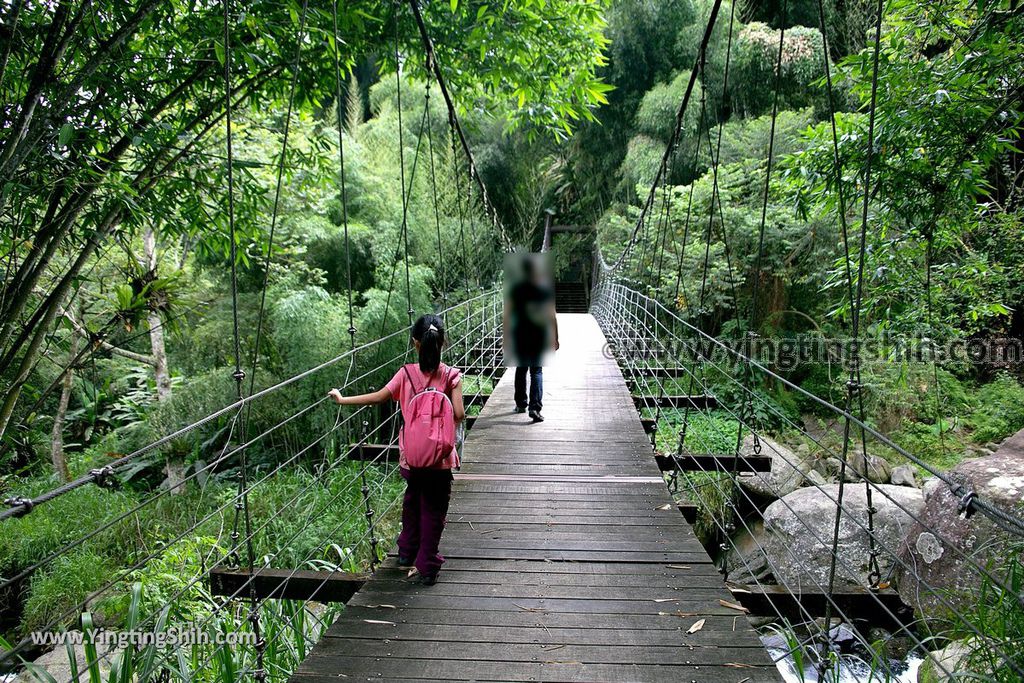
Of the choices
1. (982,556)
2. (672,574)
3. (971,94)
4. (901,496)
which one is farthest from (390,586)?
(901,496)

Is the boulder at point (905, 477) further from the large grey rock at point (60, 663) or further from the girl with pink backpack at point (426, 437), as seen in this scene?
the large grey rock at point (60, 663)

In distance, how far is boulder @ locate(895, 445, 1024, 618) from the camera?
2820mm

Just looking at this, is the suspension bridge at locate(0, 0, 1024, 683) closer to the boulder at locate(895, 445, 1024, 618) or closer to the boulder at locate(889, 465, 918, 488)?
the boulder at locate(895, 445, 1024, 618)

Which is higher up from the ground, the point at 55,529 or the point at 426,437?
the point at 426,437

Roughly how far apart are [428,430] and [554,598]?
58cm

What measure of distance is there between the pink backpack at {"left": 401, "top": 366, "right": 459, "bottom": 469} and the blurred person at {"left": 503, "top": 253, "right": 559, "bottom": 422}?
1.34 m

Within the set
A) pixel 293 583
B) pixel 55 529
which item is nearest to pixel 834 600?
pixel 293 583

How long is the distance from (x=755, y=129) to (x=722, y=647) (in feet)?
21.8

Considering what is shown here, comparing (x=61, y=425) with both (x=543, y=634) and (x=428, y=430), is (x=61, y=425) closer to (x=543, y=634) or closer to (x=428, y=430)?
(x=428, y=430)

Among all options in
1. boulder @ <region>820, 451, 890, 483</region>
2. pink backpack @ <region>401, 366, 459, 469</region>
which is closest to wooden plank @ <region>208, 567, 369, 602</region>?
pink backpack @ <region>401, 366, 459, 469</region>

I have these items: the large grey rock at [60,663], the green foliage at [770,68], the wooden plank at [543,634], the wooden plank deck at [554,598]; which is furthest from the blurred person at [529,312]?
the green foliage at [770,68]

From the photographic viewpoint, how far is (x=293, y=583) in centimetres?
167

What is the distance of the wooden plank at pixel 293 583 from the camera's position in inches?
63.2

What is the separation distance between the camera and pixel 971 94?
8.41 feet
